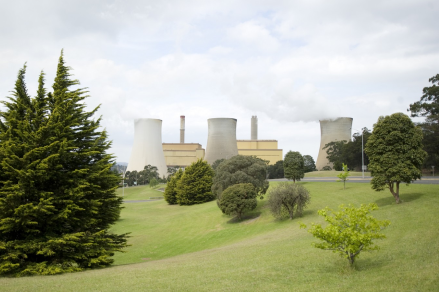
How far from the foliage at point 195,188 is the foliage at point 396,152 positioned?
2531 cm

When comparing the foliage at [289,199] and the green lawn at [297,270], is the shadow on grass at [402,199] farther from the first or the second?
the foliage at [289,199]

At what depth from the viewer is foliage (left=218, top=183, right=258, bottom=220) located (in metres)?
27.4

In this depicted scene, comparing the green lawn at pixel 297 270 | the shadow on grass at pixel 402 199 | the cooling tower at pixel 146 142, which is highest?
the cooling tower at pixel 146 142

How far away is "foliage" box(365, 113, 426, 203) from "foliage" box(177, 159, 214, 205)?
2531 cm

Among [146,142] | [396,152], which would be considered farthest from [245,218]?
[146,142]

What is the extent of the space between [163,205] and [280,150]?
52421 millimetres

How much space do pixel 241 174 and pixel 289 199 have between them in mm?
7655

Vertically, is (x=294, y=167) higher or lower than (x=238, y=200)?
higher

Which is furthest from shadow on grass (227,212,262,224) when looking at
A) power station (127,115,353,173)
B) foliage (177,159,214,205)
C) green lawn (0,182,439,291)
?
power station (127,115,353,173)

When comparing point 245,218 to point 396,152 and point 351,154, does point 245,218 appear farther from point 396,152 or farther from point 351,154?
point 351,154

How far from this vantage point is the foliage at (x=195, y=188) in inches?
1688

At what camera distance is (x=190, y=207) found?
40719 millimetres

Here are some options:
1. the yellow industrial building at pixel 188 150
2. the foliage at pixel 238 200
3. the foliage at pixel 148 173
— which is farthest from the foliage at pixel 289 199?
the yellow industrial building at pixel 188 150

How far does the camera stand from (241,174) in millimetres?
30297
